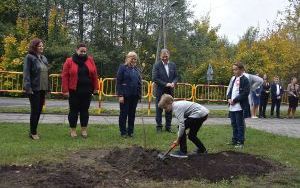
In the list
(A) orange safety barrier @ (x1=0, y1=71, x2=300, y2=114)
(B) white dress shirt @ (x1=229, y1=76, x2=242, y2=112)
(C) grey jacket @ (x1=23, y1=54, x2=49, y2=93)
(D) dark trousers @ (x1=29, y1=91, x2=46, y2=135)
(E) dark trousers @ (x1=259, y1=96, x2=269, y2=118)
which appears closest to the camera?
(C) grey jacket @ (x1=23, y1=54, x2=49, y2=93)

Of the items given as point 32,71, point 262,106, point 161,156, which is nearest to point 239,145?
point 161,156

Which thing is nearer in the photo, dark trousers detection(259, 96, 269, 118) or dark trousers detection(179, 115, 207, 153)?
dark trousers detection(179, 115, 207, 153)

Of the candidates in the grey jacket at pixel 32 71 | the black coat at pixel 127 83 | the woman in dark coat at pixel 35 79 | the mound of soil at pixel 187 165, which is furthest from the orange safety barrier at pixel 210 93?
the mound of soil at pixel 187 165

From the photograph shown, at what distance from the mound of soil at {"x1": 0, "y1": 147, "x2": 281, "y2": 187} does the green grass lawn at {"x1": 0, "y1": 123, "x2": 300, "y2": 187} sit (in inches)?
15.1

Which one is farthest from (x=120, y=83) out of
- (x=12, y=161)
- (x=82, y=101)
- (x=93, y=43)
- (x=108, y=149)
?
(x=93, y=43)

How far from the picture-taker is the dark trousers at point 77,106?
33.9 ft

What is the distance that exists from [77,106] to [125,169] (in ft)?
11.8

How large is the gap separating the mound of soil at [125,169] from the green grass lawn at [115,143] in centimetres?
38

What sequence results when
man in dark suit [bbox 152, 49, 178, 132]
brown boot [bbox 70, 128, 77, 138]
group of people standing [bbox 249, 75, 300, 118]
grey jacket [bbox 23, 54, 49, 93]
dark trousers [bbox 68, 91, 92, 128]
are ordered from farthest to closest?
group of people standing [bbox 249, 75, 300, 118]
man in dark suit [bbox 152, 49, 178, 132]
brown boot [bbox 70, 128, 77, 138]
dark trousers [bbox 68, 91, 92, 128]
grey jacket [bbox 23, 54, 49, 93]

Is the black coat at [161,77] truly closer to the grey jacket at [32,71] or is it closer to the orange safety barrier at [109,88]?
the grey jacket at [32,71]

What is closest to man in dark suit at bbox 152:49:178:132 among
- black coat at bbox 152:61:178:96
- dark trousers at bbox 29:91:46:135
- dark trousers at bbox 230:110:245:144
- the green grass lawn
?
black coat at bbox 152:61:178:96

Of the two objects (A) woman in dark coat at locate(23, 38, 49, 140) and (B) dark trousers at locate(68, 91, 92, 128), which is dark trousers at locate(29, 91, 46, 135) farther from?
(B) dark trousers at locate(68, 91, 92, 128)

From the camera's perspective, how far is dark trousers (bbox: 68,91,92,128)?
1034 centimetres

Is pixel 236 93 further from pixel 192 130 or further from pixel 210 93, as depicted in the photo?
pixel 210 93
